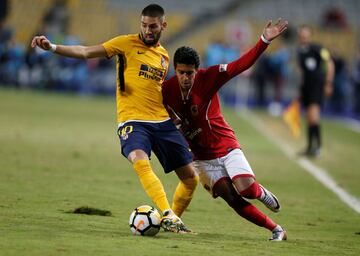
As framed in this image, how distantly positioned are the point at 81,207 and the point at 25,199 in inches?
37.2

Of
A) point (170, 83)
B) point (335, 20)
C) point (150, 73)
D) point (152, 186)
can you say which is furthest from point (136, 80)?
point (335, 20)

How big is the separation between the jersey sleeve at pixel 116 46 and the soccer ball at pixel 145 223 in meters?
1.64

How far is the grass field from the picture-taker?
7.88 metres

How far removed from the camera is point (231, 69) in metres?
8.75

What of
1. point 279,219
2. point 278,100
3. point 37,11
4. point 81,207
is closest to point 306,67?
point 279,219

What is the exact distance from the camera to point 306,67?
19188 millimetres

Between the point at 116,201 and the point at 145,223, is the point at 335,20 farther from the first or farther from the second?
the point at 145,223

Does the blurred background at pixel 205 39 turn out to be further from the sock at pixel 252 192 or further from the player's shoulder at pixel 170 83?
the sock at pixel 252 192

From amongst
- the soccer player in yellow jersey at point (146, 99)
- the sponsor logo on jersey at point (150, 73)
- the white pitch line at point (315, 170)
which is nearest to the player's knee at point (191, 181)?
the soccer player in yellow jersey at point (146, 99)

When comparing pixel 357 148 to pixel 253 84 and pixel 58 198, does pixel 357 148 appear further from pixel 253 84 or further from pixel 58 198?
pixel 253 84

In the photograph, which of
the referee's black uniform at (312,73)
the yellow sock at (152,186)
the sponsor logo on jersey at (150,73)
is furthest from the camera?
the referee's black uniform at (312,73)

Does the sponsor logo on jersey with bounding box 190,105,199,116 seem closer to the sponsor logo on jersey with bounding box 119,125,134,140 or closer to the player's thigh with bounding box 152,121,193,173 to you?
the player's thigh with bounding box 152,121,193,173

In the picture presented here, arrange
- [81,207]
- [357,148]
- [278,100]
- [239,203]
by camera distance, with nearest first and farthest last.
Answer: [239,203] < [81,207] < [357,148] < [278,100]

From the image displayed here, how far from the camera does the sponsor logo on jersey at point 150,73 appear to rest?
357 inches
